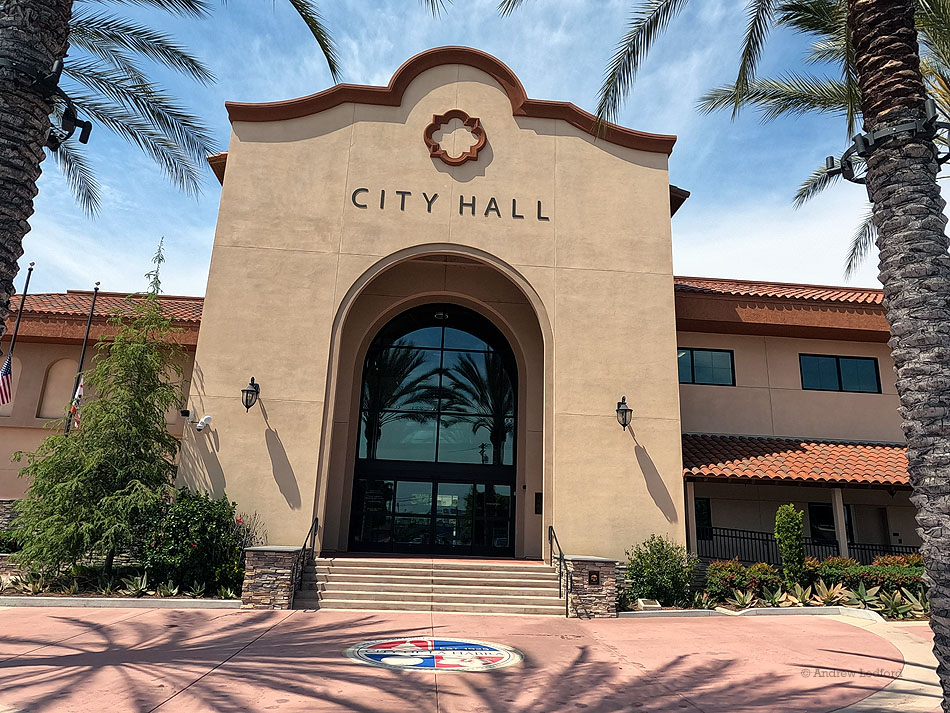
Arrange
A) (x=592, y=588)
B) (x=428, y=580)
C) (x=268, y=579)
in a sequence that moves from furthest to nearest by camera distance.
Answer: (x=428, y=580) < (x=592, y=588) < (x=268, y=579)

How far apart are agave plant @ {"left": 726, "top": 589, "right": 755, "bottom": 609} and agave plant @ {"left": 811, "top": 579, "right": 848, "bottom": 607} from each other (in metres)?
1.32

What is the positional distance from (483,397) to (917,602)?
11.6 meters

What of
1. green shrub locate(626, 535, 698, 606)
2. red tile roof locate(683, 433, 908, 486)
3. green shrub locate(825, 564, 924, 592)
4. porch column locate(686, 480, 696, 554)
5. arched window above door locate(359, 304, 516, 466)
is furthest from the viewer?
arched window above door locate(359, 304, 516, 466)

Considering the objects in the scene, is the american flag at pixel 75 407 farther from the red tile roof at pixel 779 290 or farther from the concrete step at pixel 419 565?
the red tile roof at pixel 779 290

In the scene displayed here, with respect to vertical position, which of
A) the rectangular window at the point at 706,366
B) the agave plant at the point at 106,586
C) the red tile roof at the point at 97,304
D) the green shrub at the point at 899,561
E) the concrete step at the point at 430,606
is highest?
the red tile roof at the point at 97,304

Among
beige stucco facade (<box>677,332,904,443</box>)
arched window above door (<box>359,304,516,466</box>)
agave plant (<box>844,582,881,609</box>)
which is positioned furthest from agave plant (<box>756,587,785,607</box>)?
arched window above door (<box>359,304,516,466</box>)

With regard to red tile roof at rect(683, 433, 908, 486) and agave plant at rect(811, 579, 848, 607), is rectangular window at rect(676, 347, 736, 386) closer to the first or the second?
red tile roof at rect(683, 433, 908, 486)

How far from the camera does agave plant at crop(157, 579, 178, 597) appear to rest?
12898 millimetres

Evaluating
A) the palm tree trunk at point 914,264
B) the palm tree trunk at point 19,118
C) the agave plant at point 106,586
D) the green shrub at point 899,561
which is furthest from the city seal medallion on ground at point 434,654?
the green shrub at point 899,561

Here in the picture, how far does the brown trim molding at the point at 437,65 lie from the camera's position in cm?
1689

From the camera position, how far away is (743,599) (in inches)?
551

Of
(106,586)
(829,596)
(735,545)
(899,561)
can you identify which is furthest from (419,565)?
(899,561)

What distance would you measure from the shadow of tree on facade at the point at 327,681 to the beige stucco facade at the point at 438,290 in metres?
5.48

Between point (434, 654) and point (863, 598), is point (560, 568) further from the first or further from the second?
point (863, 598)
